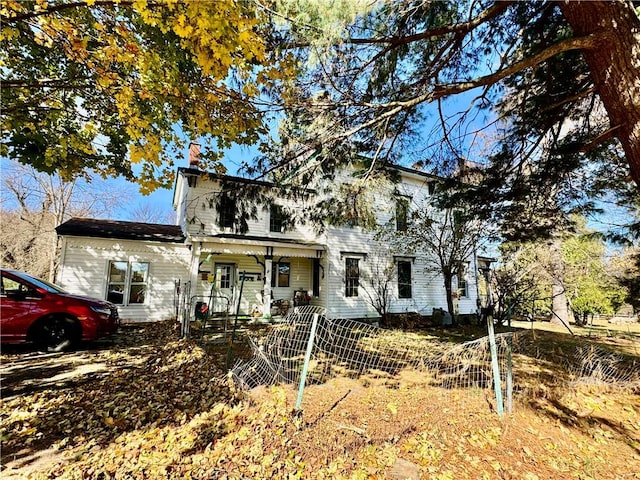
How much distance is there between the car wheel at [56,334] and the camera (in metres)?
6.23

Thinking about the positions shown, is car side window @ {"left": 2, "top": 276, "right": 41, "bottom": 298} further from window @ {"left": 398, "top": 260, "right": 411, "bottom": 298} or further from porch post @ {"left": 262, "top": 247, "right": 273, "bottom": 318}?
window @ {"left": 398, "top": 260, "right": 411, "bottom": 298}

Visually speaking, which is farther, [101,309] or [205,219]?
[205,219]

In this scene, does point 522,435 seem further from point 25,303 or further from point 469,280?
point 469,280

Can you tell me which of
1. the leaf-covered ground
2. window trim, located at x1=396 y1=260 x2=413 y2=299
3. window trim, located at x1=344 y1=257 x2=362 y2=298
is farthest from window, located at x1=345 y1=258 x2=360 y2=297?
the leaf-covered ground

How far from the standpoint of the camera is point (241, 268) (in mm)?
Result: 12625

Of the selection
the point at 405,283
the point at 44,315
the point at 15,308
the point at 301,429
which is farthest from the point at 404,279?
the point at 15,308

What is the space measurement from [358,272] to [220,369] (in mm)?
8597

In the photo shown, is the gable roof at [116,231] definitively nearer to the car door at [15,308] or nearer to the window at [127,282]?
the window at [127,282]

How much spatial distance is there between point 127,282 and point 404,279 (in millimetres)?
11460

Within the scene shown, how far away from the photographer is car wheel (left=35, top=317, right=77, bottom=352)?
6227 millimetres

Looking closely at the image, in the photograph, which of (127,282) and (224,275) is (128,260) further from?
(224,275)

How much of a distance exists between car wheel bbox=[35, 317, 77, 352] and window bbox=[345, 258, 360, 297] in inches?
363

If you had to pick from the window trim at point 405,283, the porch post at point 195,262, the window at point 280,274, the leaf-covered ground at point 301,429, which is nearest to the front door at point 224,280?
the window at point 280,274

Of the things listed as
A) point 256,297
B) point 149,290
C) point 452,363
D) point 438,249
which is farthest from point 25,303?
point 438,249
